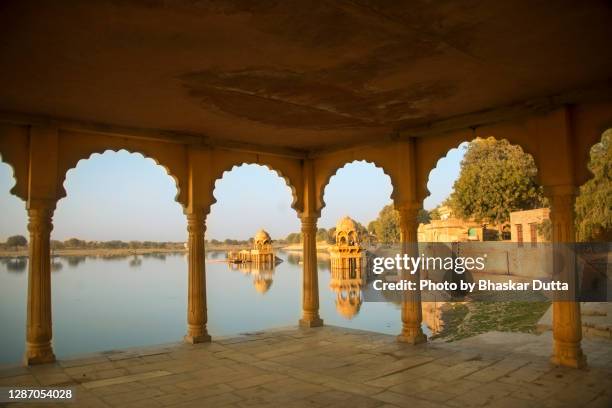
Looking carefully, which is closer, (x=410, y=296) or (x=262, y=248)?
(x=410, y=296)

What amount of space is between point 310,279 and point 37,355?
519 cm

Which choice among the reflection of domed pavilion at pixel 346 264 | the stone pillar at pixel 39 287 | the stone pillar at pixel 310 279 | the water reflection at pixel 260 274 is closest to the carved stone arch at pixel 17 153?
the stone pillar at pixel 39 287

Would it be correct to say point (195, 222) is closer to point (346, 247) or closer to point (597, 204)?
point (597, 204)

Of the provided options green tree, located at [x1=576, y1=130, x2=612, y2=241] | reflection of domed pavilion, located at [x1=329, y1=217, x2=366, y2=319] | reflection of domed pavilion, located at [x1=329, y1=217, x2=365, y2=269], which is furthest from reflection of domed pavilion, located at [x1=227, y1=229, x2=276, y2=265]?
green tree, located at [x1=576, y1=130, x2=612, y2=241]

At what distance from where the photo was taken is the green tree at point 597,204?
18484 mm

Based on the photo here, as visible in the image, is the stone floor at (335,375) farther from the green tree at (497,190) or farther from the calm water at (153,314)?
the green tree at (497,190)

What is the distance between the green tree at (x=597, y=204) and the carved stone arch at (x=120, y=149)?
16.6 m

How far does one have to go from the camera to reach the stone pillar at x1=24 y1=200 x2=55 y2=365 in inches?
262

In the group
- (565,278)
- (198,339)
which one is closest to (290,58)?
(565,278)

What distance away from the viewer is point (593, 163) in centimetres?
1908

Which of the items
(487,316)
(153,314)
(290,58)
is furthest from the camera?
(153,314)

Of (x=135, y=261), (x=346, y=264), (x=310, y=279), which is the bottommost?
(x=135, y=261)

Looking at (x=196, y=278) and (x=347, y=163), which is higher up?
(x=347, y=163)

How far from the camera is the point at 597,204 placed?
18.8m
